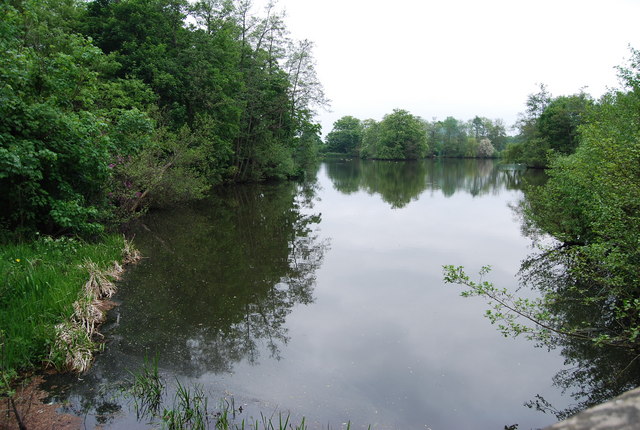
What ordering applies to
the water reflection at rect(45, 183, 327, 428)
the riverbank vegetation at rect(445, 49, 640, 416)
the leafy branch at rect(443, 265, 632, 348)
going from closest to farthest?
the leafy branch at rect(443, 265, 632, 348), the riverbank vegetation at rect(445, 49, 640, 416), the water reflection at rect(45, 183, 327, 428)

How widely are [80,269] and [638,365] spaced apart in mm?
10030

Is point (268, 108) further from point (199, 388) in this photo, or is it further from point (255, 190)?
point (199, 388)

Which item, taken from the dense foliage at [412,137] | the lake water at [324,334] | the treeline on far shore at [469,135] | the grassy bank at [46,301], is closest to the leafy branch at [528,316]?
the lake water at [324,334]

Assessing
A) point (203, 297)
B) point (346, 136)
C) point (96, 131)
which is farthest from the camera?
point (346, 136)

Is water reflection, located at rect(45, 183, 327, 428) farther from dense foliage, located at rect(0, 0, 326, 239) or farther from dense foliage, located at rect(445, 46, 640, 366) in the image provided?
dense foliage, located at rect(445, 46, 640, 366)

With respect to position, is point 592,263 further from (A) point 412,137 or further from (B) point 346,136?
(B) point 346,136

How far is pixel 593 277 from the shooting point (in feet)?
19.4

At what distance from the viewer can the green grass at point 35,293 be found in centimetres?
529

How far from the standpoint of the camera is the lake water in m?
5.33

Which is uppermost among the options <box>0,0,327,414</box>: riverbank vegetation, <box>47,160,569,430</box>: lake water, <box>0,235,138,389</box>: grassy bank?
<box>0,0,327,414</box>: riverbank vegetation

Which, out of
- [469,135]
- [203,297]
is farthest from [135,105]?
[469,135]

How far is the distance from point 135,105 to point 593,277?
17.4 m

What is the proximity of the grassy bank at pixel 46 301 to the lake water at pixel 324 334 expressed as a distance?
0.46 m

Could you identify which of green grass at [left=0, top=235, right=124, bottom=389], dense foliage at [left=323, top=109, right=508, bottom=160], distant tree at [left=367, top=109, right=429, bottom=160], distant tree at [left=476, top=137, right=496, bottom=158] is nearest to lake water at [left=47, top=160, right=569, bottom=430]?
green grass at [left=0, top=235, right=124, bottom=389]
